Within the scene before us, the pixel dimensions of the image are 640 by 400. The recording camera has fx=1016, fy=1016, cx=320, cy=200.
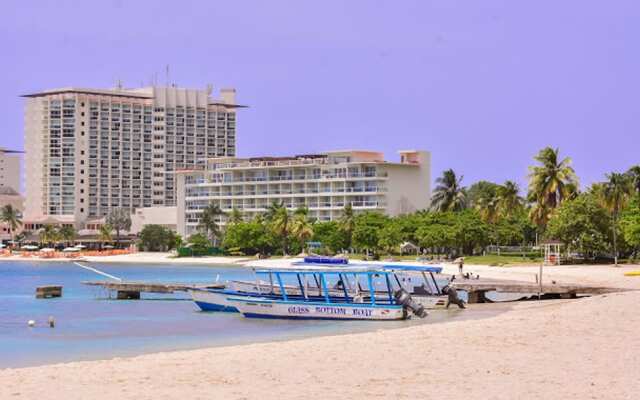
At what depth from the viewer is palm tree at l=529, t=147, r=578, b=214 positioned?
3826 inches

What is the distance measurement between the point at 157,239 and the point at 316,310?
454 feet

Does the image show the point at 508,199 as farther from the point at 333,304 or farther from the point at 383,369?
the point at 383,369

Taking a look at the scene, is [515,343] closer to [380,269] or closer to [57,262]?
[380,269]

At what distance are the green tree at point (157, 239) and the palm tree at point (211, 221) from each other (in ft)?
35.4

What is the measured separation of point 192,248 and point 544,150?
252 feet

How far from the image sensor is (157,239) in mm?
178375

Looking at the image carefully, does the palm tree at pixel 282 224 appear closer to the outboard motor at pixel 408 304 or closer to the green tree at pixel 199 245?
the green tree at pixel 199 245

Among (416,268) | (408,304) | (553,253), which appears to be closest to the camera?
(408,304)

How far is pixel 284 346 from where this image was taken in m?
28.8

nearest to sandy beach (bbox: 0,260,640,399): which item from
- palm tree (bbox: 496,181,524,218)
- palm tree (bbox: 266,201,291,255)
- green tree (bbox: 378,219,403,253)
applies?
palm tree (bbox: 496,181,524,218)

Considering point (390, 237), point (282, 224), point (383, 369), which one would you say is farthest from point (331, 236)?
point (383, 369)

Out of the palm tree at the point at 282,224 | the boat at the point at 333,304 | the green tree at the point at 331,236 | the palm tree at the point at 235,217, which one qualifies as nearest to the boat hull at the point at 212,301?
the boat at the point at 333,304

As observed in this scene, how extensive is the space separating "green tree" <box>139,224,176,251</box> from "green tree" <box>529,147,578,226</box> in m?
92.0

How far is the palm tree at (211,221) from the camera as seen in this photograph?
538 feet
